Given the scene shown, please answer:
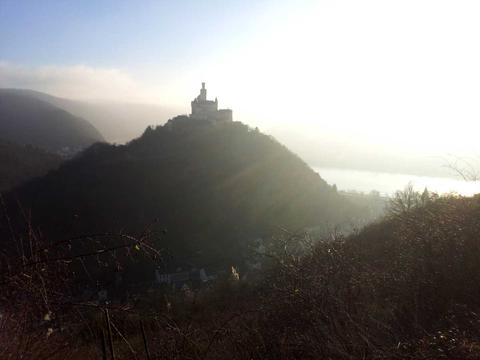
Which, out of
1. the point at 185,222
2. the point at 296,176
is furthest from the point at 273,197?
the point at 185,222

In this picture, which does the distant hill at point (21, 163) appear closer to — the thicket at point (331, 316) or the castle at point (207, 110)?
the castle at point (207, 110)

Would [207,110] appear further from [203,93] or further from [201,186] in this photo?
[201,186]

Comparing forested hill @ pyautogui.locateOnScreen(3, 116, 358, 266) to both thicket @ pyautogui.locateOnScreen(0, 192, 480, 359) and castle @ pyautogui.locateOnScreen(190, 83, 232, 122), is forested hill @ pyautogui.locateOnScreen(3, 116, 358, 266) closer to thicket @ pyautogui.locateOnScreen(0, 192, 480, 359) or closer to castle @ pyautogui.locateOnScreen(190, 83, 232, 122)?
castle @ pyautogui.locateOnScreen(190, 83, 232, 122)

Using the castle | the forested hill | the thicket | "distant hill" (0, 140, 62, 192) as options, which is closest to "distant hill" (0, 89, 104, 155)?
"distant hill" (0, 140, 62, 192)

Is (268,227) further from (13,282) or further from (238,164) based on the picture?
(13,282)

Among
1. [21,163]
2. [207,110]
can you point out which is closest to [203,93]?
[207,110]

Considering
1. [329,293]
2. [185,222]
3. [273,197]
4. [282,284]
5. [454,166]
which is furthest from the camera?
[273,197]
